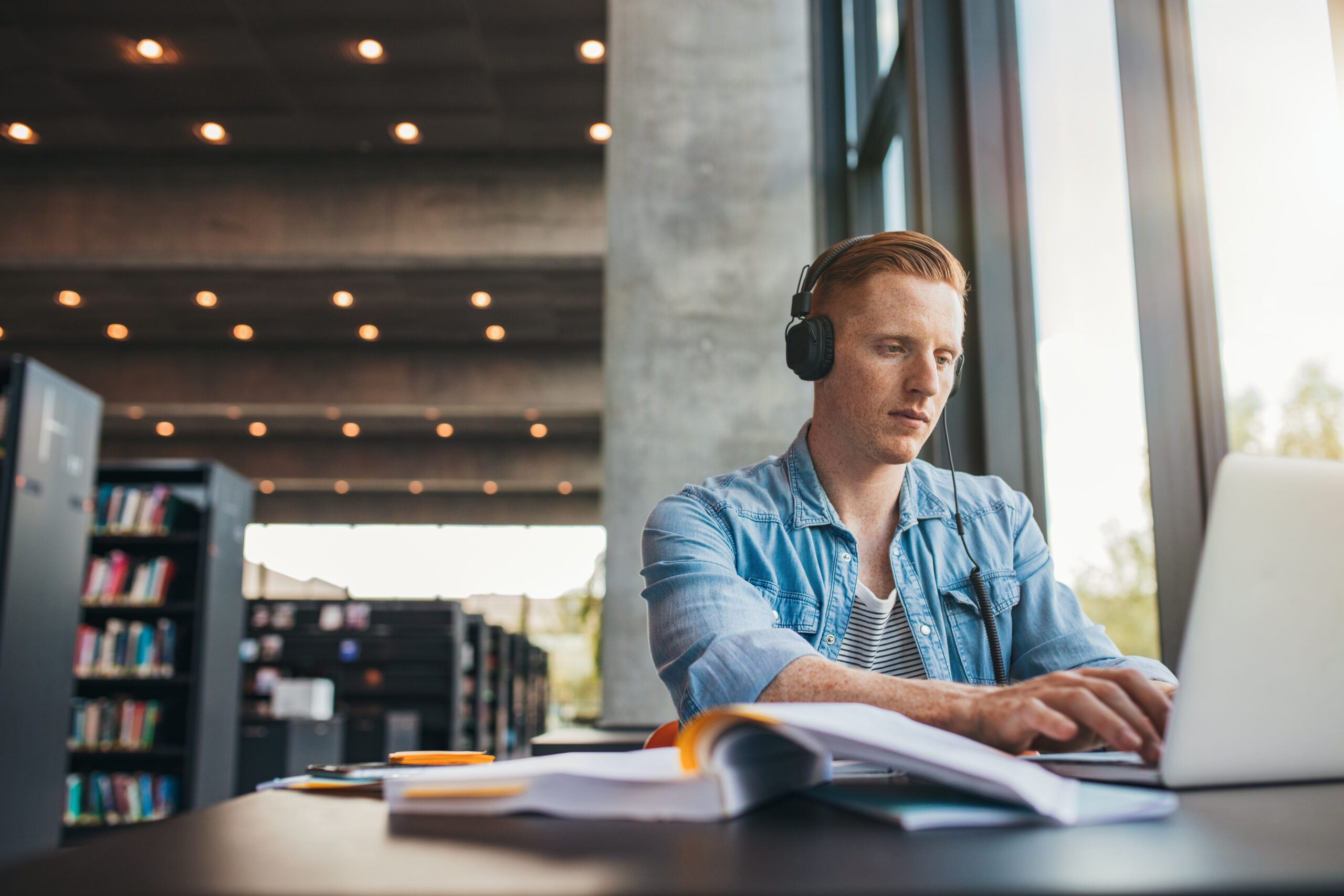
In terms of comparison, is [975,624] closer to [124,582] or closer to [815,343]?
[815,343]

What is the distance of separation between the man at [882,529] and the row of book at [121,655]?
16.8 feet

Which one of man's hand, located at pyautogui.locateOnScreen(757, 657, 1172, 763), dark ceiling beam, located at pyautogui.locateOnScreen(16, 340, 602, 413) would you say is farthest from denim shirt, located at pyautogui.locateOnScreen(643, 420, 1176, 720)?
dark ceiling beam, located at pyautogui.locateOnScreen(16, 340, 602, 413)

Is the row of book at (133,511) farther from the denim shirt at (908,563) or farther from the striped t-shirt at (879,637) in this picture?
the striped t-shirt at (879,637)

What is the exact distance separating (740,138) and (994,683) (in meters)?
2.90

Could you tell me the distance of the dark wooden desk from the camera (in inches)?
14.4

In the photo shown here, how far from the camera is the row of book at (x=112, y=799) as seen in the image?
5398 millimetres

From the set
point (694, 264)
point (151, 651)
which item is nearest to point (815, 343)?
point (694, 264)

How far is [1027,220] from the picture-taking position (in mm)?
2309

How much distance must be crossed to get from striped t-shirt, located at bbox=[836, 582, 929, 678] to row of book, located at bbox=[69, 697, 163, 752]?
5341 mm

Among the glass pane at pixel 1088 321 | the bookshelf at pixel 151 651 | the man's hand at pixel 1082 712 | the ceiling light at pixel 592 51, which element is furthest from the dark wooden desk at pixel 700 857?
the ceiling light at pixel 592 51

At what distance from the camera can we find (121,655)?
551 cm

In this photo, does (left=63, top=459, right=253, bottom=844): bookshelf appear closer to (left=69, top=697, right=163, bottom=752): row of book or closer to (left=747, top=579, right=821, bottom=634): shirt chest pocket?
(left=69, top=697, right=163, bottom=752): row of book

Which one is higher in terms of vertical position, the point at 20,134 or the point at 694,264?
the point at 20,134

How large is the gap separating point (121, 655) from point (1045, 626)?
5509 mm
